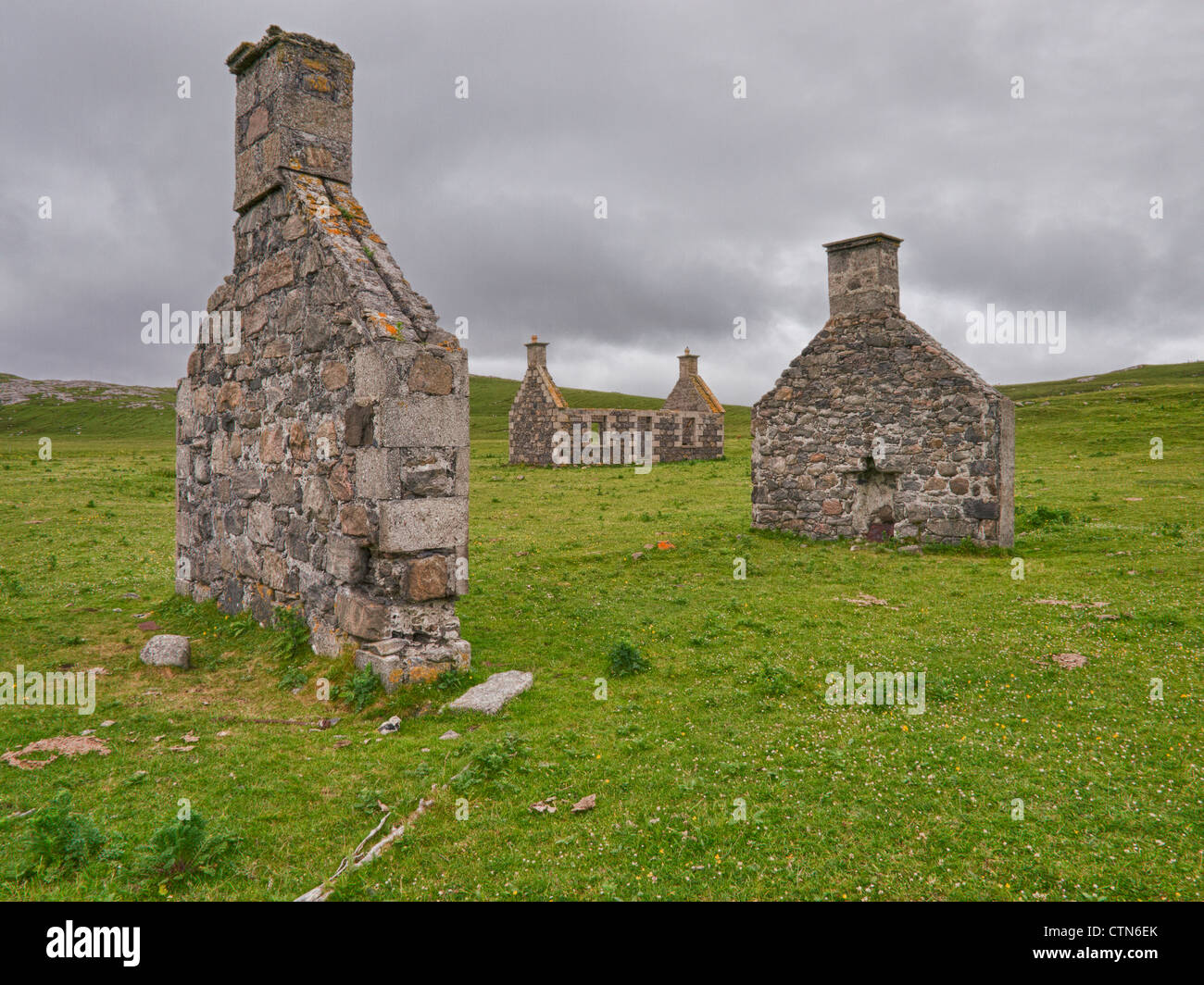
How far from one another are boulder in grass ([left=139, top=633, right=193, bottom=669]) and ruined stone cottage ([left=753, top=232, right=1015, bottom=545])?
1323 centimetres

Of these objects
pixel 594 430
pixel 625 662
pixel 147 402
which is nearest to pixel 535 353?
pixel 594 430

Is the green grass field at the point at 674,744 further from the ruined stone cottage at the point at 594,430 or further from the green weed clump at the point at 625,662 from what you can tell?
the ruined stone cottage at the point at 594,430

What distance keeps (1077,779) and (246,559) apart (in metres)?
10.3

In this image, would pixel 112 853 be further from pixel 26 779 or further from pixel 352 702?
pixel 352 702

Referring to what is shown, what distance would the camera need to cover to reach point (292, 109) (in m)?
9.70

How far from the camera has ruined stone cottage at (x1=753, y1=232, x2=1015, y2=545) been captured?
1574cm

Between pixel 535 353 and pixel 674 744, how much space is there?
35.6 m

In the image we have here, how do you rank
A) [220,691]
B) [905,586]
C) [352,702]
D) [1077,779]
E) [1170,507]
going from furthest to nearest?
1. [1170,507]
2. [905,586]
3. [220,691]
4. [352,702]
5. [1077,779]

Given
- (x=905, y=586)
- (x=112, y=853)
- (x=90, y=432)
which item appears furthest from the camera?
(x=90, y=432)

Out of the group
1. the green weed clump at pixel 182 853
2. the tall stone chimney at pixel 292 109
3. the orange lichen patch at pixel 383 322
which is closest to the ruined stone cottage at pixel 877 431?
the tall stone chimney at pixel 292 109

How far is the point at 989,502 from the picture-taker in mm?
15578

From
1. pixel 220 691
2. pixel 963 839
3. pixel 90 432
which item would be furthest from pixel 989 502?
pixel 90 432

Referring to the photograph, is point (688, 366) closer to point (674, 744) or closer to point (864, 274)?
point (864, 274)
